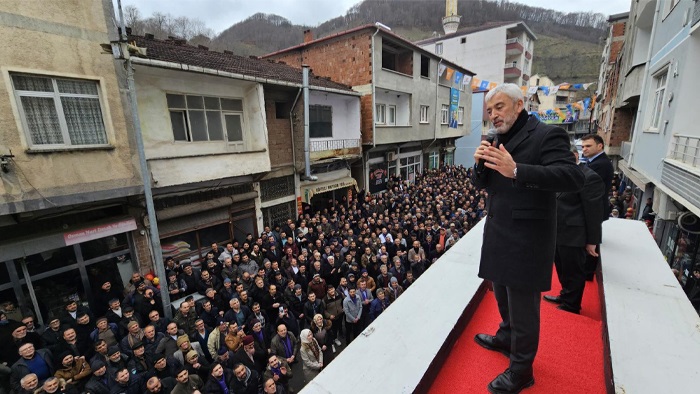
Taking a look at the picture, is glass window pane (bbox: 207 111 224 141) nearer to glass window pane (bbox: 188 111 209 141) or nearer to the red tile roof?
glass window pane (bbox: 188 111 209 141)

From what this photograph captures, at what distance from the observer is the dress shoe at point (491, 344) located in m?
2.10

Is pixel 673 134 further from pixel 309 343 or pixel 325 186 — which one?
pixel 325 186

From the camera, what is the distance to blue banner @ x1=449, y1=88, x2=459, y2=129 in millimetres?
22231

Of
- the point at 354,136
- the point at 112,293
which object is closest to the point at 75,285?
the point at 112,293

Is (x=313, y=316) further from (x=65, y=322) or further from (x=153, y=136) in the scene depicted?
(x=153, y=136)

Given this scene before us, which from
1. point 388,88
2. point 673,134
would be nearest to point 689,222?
point 673,134

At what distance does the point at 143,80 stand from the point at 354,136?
8.98 m

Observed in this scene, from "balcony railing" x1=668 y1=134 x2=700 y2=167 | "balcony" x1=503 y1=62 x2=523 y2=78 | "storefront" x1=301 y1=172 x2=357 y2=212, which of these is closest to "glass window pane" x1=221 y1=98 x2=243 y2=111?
"storefront" x1=301 y1=172 x2=357 y2=212

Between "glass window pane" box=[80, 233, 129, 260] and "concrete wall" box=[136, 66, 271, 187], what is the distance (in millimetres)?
1660

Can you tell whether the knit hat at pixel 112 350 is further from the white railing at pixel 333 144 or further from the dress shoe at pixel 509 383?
the white railing at pixel 333 144

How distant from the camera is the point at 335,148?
45.4 ft

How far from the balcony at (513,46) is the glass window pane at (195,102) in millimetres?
35920

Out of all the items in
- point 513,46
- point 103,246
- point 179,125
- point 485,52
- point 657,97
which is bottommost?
point 103,246

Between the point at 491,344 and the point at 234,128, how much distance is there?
33.9ft
